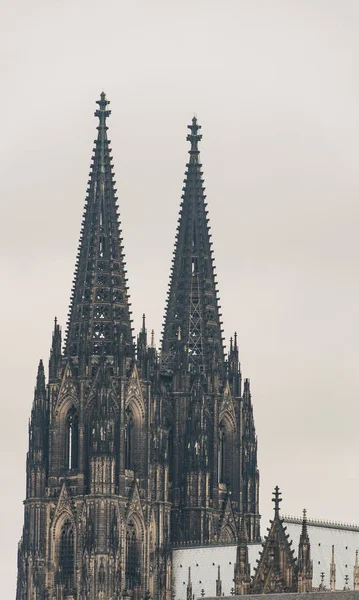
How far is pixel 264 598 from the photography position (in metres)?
180

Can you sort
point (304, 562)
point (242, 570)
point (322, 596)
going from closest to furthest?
point (322, 596)
point (304, 562)
point (242, 570)

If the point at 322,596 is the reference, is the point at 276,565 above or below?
above

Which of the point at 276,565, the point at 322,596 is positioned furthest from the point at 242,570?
the point at 322,596

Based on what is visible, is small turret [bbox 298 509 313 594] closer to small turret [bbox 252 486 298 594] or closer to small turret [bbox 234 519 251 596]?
small turret [bbox 252 486 298 594]

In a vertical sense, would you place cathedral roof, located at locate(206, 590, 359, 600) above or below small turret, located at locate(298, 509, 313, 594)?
below

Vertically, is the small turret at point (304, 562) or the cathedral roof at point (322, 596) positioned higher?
the small turret at point (304, 562)

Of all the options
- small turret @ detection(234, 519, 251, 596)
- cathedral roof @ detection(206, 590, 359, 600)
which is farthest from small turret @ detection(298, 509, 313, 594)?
cathedral roof @ detection(206, 590, 359, 600)

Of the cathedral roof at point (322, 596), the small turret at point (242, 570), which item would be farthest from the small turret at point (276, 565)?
the cathedral roof at point (322, 596)

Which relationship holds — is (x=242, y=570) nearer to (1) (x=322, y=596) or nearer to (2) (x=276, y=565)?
(2) (x=276, y=565)

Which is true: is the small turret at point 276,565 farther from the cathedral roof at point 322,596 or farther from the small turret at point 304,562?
the cathedral roof at point 322,596

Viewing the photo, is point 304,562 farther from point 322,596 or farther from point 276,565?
point 322,596

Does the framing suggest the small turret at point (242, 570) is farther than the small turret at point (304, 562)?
Yes

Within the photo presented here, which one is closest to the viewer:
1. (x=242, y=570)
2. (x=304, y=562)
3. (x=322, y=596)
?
(x=322, y=596)

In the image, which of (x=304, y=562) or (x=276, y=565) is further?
(x=276, y=565)
